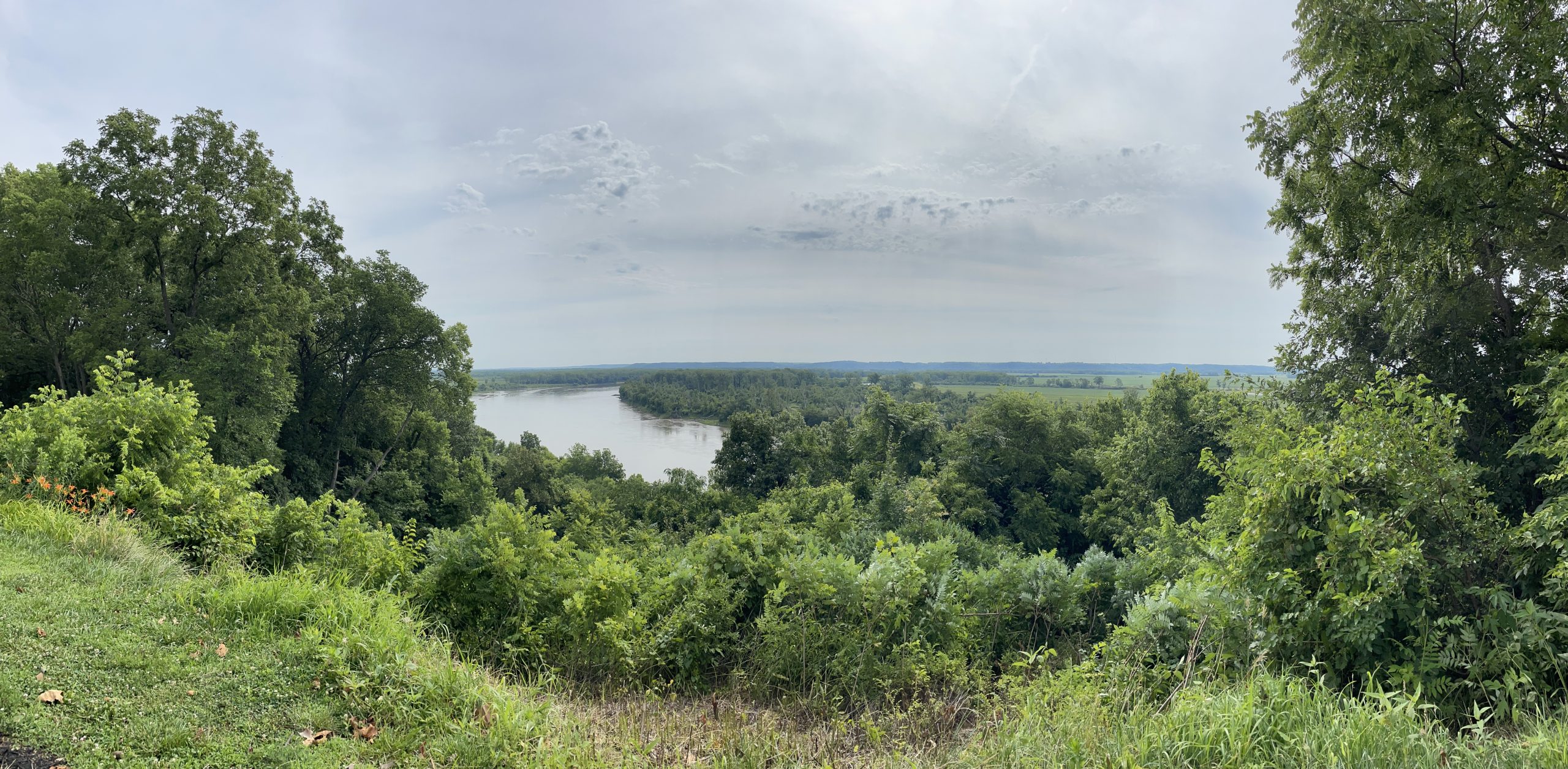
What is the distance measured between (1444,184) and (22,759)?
477 inches

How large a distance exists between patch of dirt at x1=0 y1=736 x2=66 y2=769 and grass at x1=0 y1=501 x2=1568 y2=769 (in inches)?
1.7

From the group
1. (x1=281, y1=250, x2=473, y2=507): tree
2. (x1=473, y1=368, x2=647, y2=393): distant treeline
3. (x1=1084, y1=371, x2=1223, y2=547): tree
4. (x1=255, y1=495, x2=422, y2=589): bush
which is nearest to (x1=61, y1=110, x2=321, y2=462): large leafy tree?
(x1=281, y1=250, x2=473, y2=507): tree

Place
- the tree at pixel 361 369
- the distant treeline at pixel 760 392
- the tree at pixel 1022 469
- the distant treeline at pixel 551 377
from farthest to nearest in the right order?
the distant treeline at pixel 551 377 → the distant treeline at pixel 760 392 → the tree at pixel 1022 469 → the tree at pixel 361 369

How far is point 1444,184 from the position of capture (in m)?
7.02

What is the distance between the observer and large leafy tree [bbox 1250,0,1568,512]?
6.90 meters

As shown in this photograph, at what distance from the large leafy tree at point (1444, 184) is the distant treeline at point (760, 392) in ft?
157

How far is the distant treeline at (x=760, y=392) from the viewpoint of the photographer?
74250mm

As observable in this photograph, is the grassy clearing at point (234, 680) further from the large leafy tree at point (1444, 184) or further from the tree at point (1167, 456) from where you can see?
the tree at point (1167, 456)

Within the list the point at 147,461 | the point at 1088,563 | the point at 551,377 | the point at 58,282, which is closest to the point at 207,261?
the point at 58,282

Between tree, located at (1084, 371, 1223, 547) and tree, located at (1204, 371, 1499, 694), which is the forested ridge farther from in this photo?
tree, located at (1084, 371, 1223, 547)

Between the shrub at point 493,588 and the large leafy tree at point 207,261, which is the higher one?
the large leafy tree at point 207,261

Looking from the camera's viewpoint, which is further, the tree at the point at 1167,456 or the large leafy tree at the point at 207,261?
the tree at the point at 1167,456

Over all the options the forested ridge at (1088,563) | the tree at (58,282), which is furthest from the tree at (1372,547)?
the tree at (58,282)

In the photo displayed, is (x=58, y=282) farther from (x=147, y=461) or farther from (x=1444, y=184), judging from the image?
(x=1444, y=184)
